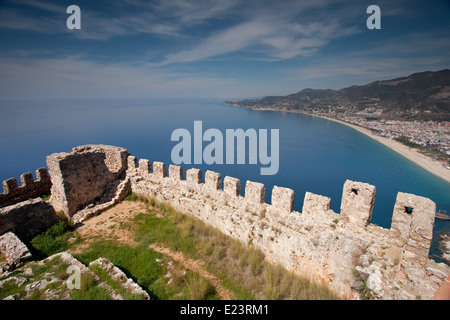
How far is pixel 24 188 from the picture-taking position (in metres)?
9.28

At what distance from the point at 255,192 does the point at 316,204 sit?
1.73 meters

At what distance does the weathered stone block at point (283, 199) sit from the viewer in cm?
542

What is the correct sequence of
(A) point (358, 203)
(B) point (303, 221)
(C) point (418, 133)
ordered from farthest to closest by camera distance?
(C) point (418, 133) < (B) point (303, 221) < (A) point (358, 203)

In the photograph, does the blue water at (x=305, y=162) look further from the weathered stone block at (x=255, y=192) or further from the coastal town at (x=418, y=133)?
the weathered stone block at (x=255, y=192)

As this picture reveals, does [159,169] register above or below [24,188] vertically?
above

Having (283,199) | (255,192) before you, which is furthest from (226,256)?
(283,199)

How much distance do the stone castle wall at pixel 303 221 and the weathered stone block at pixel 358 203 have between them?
2 centimetres

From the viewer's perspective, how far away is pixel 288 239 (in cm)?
508

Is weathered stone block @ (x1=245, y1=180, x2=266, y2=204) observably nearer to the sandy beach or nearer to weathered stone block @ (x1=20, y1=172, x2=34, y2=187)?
weathered stone block @ (x1=20, y1=172, x2=34, y2=187)

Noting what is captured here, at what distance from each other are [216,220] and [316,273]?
10.7 ft

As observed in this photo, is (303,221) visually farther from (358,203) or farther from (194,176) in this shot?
(194,176)

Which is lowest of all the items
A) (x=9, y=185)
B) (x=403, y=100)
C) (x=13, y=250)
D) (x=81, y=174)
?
(x=13, y=250)

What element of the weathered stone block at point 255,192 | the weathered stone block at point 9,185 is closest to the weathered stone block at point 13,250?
the weathered stone block at point 9,185
